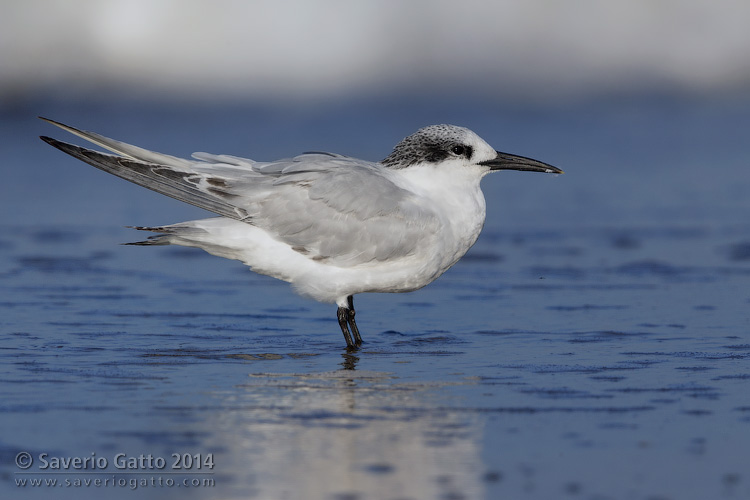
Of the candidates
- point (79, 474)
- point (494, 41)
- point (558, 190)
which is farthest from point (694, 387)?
point (494, 41)

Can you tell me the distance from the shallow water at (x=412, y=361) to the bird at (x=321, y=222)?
38 centimetres

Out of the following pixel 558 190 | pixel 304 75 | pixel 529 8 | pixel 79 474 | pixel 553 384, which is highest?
pixel 529 8

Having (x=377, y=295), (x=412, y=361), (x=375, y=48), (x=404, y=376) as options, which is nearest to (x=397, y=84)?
(x=375, y=48)

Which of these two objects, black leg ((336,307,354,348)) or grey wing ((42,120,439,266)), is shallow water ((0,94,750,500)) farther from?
grey wing ((42,120,439,266))

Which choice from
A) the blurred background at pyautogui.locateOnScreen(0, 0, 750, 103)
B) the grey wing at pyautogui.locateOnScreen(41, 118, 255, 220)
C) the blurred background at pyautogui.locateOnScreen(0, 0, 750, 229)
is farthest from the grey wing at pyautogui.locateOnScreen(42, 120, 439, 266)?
the blurred background at pyautogui.locateOnScreen(0, 0, 750, 103)

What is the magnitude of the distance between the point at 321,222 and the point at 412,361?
878 mm

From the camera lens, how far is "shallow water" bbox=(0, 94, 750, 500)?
3.75m

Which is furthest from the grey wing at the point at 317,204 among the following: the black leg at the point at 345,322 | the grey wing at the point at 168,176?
the black leg at the point at 345,322

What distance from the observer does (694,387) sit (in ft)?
15.5

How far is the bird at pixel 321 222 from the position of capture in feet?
18.5

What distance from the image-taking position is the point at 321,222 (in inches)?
225

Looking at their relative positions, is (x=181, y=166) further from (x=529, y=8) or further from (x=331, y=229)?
(x=529, y=8)

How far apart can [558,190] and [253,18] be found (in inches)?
353

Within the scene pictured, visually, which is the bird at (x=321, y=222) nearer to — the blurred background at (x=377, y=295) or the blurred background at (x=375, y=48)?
the blurred background at (x=377, y=295)
